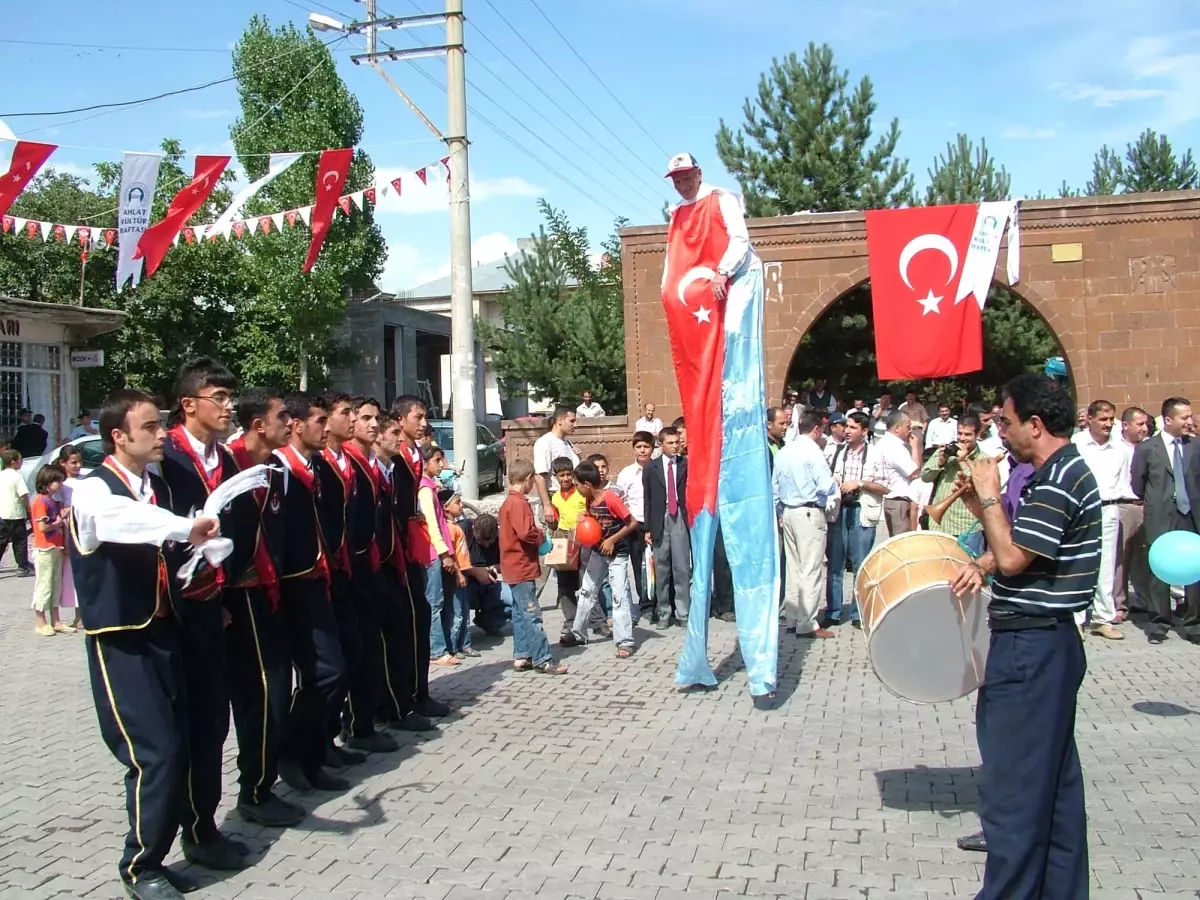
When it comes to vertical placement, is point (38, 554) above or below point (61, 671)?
above

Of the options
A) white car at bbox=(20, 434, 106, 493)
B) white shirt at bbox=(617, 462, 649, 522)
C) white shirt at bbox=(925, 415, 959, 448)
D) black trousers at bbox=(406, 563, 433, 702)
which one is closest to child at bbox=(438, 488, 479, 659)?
black trousers at bbox=(406, 563, 433, 702)

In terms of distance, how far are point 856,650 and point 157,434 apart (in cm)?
639

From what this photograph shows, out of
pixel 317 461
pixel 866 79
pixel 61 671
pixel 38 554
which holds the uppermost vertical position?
pixel 866 79

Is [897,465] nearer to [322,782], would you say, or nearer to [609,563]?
[609,563]

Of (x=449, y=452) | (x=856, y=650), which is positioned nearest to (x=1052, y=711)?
(x=856, y=650)

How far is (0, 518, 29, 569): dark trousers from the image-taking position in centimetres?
1369

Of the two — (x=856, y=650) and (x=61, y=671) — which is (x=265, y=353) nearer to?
(x=61, y=671)

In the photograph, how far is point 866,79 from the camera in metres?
26.5

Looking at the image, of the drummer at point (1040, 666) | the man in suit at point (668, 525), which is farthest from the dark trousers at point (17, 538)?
the drummer at point (1040, 666)

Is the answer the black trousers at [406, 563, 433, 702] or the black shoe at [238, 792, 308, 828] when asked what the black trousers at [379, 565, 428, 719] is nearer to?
the black trousers at [406, 563, 433, 702]

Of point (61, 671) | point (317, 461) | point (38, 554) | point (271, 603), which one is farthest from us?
point (38, 554)

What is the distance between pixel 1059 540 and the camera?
389cm

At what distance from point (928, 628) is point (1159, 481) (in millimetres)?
5544

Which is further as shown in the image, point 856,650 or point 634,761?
point 856,650
